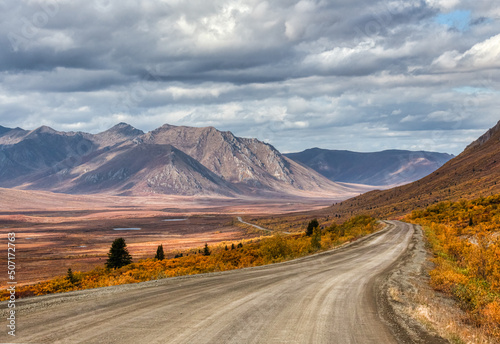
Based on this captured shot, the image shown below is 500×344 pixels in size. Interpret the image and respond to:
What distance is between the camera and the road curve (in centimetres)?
988

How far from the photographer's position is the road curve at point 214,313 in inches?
389

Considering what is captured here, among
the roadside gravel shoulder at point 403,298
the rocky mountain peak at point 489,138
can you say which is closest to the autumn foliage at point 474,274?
the roadside gravel shoulder at point 403,298

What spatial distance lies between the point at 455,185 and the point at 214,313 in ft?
418

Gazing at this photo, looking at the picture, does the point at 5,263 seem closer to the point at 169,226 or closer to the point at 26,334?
the point at 26,334

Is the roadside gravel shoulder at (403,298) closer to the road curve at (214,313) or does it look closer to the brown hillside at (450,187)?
the road curve at (214,313)

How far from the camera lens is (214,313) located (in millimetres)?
12141

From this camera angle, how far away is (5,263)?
78.2 m

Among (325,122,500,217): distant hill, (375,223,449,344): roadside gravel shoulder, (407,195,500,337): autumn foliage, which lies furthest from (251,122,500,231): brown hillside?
(375,223,449,344): roadside gravel shoulder

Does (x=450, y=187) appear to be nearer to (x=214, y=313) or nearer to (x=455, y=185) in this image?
(x=455, y=185)

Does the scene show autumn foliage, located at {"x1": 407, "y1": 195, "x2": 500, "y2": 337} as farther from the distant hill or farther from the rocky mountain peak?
the rocky mountain peak

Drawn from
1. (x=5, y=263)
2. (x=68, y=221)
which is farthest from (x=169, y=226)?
(x=5, y=263)

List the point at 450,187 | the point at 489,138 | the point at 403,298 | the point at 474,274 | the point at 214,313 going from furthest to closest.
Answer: the point at 489,138 < the point at 450,187 < the point at 474,274 < the point at 403,298 < the point at 214,313

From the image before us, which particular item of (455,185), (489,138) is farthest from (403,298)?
(489,138)

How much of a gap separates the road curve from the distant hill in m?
89.0
